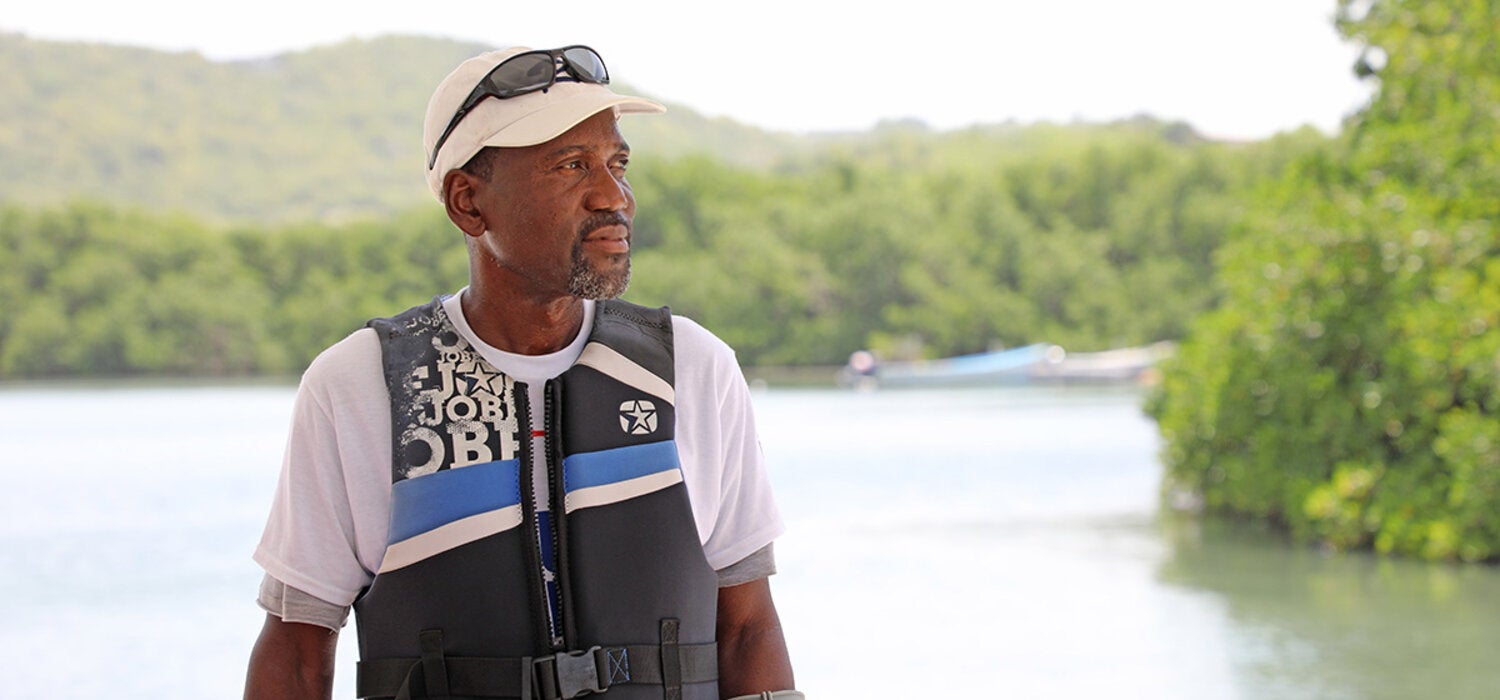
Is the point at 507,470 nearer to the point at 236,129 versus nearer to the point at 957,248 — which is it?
the point at 957,248

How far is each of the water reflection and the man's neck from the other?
5.65 metres

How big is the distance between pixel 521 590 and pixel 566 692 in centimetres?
10

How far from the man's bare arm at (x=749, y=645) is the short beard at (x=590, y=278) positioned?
331 millimetres

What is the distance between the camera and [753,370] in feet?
179

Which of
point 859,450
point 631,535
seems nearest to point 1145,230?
point 859,450

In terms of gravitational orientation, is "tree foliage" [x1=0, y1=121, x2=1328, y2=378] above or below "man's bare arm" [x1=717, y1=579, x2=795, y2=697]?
above

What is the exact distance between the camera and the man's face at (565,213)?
1708mm

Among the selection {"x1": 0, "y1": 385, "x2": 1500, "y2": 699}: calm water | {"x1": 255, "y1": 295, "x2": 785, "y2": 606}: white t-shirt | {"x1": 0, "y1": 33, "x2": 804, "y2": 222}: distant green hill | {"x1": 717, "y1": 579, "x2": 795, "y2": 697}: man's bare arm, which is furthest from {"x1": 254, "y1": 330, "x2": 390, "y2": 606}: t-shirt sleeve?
{"x1": 0, "y1": 33, "x2": 804, "y2": 222}: distant green hill

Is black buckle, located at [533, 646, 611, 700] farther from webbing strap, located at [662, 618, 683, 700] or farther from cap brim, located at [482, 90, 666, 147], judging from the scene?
cap brim, located at [482, 90, 666, 147]

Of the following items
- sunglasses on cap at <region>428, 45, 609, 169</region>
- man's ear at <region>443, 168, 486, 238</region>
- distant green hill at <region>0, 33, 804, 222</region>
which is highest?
distant green hill at <region>0, 33, 804, 222</region>

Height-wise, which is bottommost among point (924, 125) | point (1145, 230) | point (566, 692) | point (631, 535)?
point (566, 692)

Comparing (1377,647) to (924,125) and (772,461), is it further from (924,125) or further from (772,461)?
(924,125)

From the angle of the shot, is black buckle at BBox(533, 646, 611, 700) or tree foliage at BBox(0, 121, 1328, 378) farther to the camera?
tree foliage at BBox(0, 121, 1328, 378)

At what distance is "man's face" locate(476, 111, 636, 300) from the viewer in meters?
1.71
